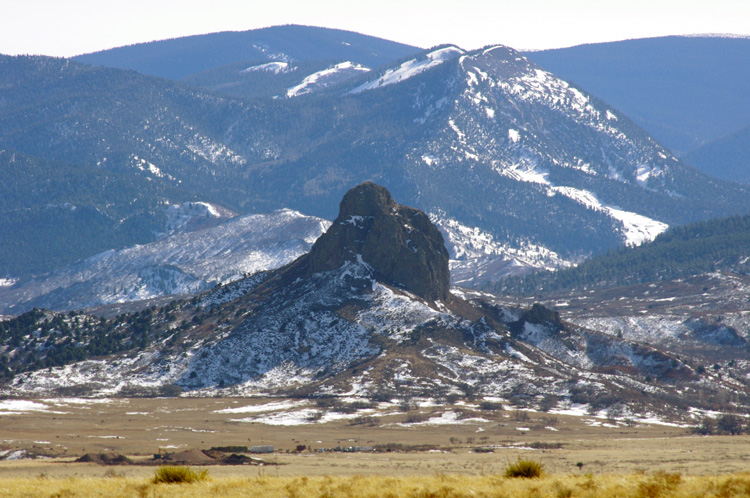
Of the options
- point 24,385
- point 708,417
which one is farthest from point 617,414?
point 24,385

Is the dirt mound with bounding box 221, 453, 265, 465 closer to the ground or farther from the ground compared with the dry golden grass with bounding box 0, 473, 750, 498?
closer to the ground

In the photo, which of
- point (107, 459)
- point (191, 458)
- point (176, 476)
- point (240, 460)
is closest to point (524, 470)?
point (176, 476)

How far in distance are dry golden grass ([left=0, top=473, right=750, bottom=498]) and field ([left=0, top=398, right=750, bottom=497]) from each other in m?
0.11

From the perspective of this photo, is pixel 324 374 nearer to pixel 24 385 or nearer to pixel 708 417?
pixel 24 385

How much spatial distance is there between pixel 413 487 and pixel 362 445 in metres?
77.2

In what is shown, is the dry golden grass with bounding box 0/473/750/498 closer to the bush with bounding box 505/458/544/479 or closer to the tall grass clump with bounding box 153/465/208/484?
the tall grass clump with bounding box 153/465/208/484

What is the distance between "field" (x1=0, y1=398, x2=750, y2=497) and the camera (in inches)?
2344

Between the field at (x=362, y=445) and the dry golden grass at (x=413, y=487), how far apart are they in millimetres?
106

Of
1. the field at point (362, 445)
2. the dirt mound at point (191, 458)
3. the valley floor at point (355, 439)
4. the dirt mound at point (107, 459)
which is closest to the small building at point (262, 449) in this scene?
the valley floor at point (355, 439)

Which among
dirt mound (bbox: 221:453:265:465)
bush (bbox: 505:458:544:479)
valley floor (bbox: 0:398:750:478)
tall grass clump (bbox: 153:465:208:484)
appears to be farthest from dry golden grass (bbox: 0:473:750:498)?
dirt mound (bbox: 221:453:265:465)

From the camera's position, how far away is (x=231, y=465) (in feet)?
334

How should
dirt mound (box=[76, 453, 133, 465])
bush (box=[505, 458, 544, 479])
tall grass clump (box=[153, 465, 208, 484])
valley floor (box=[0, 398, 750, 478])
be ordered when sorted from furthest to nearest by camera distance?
1. dirt mound (box=[76, 453, 133, 465])
2. valley floor (box=[0, 398, 750, 478])
3. tall grass clump (box=[153, 465, 208, 484])
4. bush (box=[505, 458, 544, 479])

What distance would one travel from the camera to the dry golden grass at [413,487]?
182ft

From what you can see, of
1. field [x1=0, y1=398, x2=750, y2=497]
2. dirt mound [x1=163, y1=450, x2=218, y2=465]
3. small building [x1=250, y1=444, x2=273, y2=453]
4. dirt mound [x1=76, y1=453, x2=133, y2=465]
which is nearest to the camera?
field [x1=0, y1=398, x2=750, y2=497]
